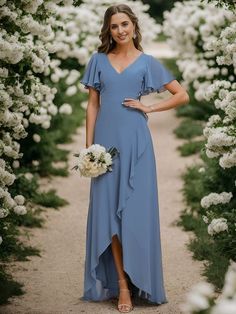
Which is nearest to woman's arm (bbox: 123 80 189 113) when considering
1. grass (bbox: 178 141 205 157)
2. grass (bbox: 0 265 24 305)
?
grass (bbox: 0 265 24 305)

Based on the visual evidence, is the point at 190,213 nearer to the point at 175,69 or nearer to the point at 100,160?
the point at 100,160

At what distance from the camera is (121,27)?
4.57 metres

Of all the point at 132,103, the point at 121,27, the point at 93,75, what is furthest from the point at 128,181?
the point at 121,27

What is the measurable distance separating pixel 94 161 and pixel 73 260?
1764mm

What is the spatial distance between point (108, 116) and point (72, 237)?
2.33m

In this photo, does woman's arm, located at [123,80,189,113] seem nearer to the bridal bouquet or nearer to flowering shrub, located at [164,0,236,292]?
flowering shrub, located at [164,0,236,292]

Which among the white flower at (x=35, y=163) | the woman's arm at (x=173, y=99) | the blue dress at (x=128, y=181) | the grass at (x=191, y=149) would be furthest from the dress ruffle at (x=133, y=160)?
the grass at (x=191, y=149)

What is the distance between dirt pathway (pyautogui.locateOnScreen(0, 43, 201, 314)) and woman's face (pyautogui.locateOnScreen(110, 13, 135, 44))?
1.67 m

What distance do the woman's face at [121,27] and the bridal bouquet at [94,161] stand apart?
67 centimetres

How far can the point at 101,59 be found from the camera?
15.4 ft

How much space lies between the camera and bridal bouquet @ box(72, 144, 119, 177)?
14.6 feet

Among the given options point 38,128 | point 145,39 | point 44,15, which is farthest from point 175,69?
point 44,15

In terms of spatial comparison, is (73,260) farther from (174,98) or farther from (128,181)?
(174,98)

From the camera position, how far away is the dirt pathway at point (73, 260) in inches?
189
